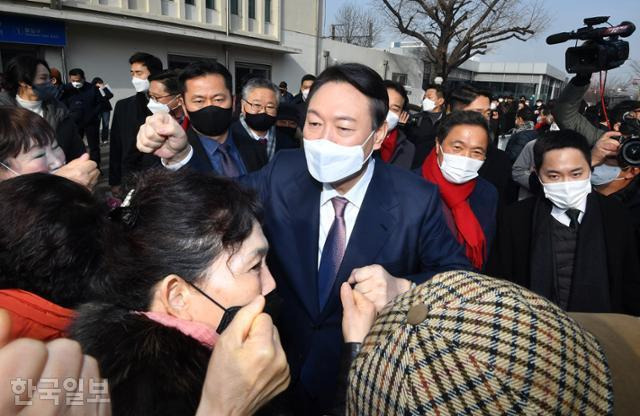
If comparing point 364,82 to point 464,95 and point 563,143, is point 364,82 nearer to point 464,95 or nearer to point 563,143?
point 563,143

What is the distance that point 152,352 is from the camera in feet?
3.09

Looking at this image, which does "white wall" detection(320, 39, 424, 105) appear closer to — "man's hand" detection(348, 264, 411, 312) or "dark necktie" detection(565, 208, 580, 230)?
"dark necktie" detection(565, 208, 580, 230)

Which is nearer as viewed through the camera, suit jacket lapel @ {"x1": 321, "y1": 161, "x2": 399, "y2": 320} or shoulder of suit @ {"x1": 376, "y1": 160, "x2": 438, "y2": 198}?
suit jacket lapel @ {"x1": 321, "y1": 161, "x2": 399, "y2": 320}

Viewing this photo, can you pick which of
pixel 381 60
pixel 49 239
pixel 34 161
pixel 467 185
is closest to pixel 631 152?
pixel 467 185

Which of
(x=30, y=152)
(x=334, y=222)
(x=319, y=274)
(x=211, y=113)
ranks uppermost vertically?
(x=211, y=113)

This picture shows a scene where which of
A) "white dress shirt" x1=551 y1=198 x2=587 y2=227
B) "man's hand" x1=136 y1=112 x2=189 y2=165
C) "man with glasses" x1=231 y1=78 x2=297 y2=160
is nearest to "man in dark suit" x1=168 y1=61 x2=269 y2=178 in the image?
"man's hand" x1=136 y1=112 x2=189 y2=165

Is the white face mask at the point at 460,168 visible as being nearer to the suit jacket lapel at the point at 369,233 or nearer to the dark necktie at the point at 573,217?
the dark necktie at the point at 573,217

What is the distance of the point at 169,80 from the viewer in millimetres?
3664

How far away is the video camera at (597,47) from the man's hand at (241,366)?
10.4 feet

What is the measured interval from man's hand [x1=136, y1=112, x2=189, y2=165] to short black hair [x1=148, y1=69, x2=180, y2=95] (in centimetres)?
196

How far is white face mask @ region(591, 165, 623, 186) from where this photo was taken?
2859 mm

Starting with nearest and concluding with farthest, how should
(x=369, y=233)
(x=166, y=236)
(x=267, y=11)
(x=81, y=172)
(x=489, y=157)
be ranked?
(x=166, y=236), (x=369, y=233), (x=81, y=172), (x=489, y=157), (x=267, y=11)

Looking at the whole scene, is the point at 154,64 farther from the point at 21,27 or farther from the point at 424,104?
the point at 21,27

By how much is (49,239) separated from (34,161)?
1.02 meters
